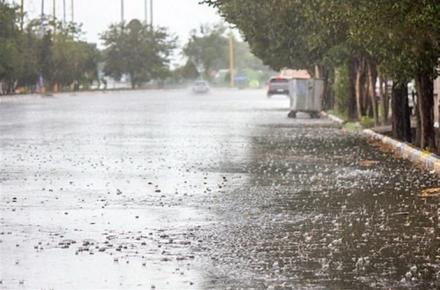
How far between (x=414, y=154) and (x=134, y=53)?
116158 millimetres

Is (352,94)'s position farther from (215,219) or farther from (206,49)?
(206,49)

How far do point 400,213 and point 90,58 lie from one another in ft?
364

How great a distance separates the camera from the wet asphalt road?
1005 cm

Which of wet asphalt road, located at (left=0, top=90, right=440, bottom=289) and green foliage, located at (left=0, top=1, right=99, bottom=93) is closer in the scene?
wet asphalt road, located at (left=0, top=90, right=440, bottom=289)

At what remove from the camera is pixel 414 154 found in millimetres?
23891

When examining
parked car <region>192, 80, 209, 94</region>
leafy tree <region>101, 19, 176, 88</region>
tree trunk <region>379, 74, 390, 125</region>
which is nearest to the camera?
tree trunk <region>379, 74, 390, 125</region>

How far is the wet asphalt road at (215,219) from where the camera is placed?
1005 cm

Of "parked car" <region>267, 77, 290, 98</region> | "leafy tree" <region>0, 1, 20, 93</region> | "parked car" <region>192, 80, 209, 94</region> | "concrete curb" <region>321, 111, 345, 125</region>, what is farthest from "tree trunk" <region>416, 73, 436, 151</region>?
"parked car" <region>192, 80, 209, 94</region>

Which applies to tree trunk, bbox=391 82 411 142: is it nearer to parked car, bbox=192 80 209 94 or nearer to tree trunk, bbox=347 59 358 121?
tree trunk, bbox=347 59 358 121

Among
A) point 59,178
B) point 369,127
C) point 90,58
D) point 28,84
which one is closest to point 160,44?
point 90,58

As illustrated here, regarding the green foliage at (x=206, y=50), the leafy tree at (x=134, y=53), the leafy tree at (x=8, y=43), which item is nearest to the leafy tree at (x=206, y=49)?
the green foliage at (x=206, y=50)

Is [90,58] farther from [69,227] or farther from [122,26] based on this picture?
[69,227]

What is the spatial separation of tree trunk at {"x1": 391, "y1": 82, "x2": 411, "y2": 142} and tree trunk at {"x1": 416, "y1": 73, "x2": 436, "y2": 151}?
13.1 ft

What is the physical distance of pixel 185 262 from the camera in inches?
420
